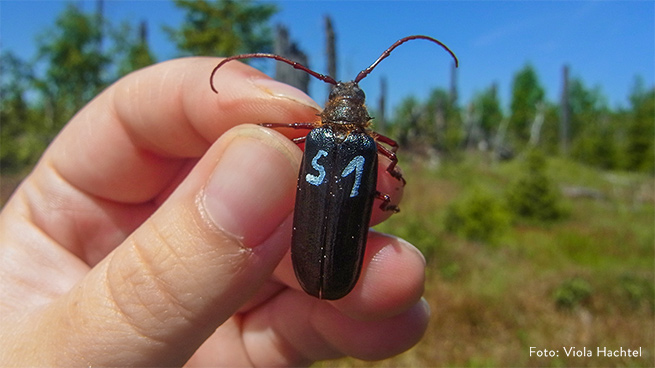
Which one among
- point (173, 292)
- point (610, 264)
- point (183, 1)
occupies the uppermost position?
point (183, 1)

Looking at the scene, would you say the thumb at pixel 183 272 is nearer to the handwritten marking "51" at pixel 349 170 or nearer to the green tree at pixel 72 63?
the handwritten marking "51" at pixel 349 170

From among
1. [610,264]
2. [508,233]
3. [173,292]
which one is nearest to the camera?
[173,292]

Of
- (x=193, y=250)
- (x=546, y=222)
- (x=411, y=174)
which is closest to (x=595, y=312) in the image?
(x=193, y=250)

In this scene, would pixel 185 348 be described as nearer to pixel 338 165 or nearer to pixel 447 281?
pixel 338 165

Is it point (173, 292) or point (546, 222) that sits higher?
point (173, 292)

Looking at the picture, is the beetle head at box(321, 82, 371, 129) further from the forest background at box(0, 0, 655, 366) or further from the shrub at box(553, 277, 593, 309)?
the shrub at box(553, 277, 593, 309)

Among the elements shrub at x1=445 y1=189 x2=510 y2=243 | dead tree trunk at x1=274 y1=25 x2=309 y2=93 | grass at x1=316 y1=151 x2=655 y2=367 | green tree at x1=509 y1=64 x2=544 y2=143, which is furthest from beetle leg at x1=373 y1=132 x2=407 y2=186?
green tree at x1=509 y1=64 x2=544 y2=143
